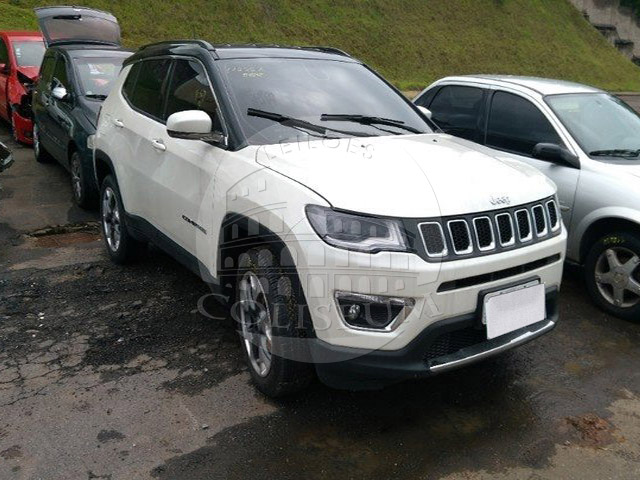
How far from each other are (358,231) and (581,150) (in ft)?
9.28

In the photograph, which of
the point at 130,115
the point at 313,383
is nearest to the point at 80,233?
the point at 130,115

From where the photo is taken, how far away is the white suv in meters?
2.71

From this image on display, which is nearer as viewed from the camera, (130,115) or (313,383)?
(313,383)

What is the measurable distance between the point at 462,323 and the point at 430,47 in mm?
27611

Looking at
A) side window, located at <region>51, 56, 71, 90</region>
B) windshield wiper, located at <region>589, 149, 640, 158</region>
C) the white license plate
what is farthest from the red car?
the white license plate

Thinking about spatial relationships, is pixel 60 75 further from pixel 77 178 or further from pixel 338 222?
pixel 338 222

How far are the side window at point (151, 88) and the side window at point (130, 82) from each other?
0.17 feet

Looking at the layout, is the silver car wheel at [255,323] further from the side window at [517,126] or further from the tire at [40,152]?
the tire at [40,152]

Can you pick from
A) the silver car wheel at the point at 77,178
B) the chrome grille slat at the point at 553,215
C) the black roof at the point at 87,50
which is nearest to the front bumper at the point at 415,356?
the chrome grille slat at the point at 553,215

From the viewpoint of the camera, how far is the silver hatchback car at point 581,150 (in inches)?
171

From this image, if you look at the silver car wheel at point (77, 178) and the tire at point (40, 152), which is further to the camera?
the tire at point (40, 152)

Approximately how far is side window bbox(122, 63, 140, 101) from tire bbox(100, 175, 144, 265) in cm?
68

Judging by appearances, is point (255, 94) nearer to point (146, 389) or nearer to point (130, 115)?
point (130, 115)

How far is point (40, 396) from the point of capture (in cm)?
330
